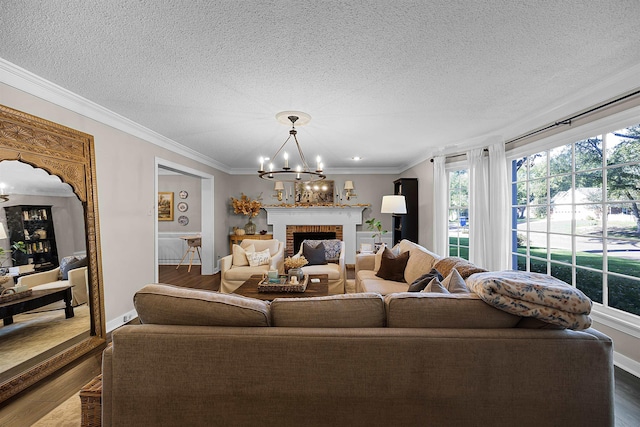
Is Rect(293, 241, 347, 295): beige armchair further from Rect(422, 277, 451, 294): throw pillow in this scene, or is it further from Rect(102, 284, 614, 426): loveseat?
Rect(102, 284, 614, 426): loveseat

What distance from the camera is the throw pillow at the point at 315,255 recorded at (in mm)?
4438

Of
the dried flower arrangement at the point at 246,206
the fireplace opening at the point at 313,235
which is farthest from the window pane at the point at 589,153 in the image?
the dried flower arrangement at the point at 246,206

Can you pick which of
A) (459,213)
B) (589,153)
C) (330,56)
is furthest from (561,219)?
(330,56)

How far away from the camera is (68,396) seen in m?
1.98

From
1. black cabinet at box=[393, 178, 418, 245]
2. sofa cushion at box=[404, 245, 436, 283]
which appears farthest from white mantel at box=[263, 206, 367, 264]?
sofa cushion at box=[404, 245, 436, 283]

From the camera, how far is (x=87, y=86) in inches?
94.9

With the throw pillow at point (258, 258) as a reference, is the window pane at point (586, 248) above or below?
above

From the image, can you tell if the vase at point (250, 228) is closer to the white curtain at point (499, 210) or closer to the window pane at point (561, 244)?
the white curtain at point (499, 210)

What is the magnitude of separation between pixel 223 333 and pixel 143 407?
1.58 ft

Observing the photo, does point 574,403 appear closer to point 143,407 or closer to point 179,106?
point 143,407

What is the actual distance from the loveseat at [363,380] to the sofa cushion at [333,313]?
10 cm

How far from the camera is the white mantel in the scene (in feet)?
21.8

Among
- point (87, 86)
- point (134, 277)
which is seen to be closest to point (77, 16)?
point (87, 86)

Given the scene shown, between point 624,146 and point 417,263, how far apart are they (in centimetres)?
201
